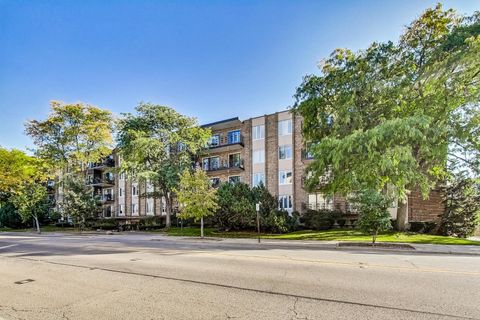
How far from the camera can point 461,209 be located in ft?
87.4

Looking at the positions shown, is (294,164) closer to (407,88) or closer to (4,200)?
(407,88)

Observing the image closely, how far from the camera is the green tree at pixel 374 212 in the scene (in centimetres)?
1841

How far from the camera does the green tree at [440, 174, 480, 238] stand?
26531 millimetres

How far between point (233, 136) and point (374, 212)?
25583 millimetres

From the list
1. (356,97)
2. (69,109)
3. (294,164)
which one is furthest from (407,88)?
(69,109)

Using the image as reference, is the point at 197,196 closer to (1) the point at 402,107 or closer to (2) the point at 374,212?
(2) the point at 374,212

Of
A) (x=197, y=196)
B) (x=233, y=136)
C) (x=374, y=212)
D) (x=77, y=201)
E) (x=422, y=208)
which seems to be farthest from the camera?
(x=233, y=136)

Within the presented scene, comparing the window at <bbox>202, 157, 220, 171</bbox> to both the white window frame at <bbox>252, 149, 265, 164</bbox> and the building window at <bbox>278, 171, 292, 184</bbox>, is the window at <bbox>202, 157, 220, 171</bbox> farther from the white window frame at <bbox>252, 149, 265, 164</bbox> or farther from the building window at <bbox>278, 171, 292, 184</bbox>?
the building window at <bbox>278, 171, 292, 184</bbox>

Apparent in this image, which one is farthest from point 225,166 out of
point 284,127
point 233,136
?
point 284,127

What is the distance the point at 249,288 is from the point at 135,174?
33208mm

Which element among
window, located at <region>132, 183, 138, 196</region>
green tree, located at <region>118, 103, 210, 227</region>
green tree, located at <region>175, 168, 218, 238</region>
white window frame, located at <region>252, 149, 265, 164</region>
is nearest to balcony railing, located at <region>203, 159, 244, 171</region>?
white window frame, located at <region>252, 149, 265, 164</region>

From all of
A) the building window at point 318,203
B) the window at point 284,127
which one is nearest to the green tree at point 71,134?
the window at point 284,127

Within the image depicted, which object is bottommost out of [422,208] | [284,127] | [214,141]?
[422,208]

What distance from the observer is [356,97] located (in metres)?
23.7
